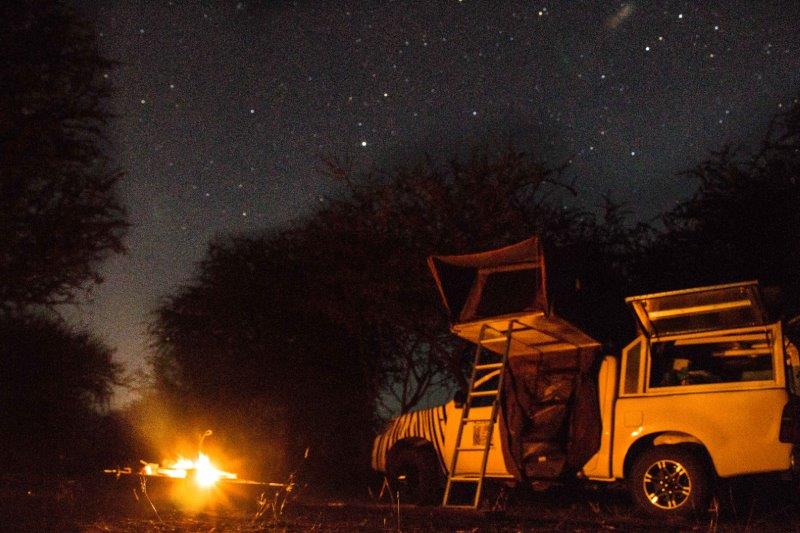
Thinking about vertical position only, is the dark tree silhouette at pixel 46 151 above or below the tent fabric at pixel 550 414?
above

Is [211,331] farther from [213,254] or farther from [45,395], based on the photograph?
[45,395]

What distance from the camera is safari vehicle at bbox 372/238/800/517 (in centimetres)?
934

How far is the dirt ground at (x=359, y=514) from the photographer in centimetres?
855

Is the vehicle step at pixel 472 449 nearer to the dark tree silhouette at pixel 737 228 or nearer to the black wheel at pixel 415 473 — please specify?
the black wheel at pixel 415 473

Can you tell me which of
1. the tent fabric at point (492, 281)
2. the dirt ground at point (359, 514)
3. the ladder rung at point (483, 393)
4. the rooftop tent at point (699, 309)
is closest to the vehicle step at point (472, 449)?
the ladder rung at point (483, 393)

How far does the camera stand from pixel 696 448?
962 cm

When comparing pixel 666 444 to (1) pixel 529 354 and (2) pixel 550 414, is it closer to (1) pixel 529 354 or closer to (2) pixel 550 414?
(2) pixel 550 414

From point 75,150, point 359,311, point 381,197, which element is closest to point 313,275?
point 359,311

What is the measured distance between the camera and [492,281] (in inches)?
435

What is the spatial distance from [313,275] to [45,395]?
9.39 metres

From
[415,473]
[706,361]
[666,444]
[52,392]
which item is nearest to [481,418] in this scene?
[415,473]

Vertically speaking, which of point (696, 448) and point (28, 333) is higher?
point (28, 333)

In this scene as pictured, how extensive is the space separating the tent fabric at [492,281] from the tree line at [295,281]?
1.18 ft

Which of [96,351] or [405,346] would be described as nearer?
[405,346]
